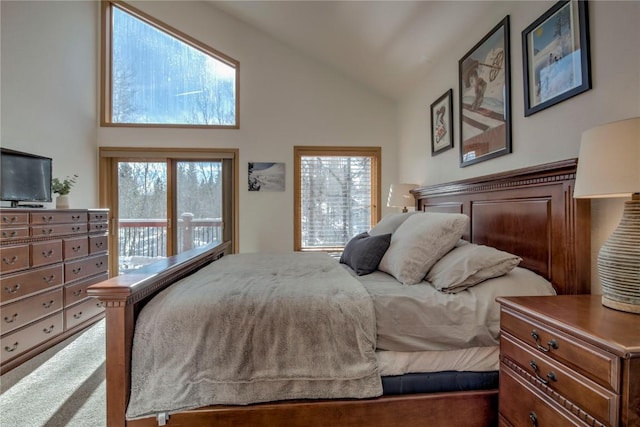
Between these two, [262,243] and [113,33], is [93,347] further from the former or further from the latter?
[113,33]

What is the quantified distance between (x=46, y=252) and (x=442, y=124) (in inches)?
140

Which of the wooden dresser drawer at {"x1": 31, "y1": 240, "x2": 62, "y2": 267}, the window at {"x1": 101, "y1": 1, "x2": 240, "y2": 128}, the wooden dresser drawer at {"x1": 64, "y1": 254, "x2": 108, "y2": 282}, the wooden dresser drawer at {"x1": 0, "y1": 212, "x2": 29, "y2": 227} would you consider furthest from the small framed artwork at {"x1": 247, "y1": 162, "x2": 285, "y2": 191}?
the wooden dresser drawer at {"x1": 0, "y1": 212, "x2": 29, "y2": 227}

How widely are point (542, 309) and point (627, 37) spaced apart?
1.14 m

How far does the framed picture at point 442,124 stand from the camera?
2.63 m

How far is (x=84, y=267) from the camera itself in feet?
9.30

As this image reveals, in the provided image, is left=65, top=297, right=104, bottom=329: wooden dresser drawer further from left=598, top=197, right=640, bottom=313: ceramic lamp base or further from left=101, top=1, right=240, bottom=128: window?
left=598, top=197, right=640, bottom=313: ceramic lamp base

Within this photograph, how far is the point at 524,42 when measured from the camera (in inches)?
68.0

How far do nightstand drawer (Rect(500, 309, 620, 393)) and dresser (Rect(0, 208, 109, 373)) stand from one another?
9.87 ft

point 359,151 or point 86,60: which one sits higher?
point 86,60

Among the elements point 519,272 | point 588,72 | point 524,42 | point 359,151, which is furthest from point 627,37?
point 359,151

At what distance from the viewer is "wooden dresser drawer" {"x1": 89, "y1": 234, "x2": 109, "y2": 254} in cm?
293

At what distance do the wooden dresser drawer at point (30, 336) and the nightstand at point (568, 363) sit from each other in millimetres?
3031

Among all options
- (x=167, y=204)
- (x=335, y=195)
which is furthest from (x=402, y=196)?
(x=167, y=204)

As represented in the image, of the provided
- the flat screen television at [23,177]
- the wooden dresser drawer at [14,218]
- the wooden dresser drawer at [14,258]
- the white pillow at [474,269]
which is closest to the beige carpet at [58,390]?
the wooden dresser drawer at [14,258]
